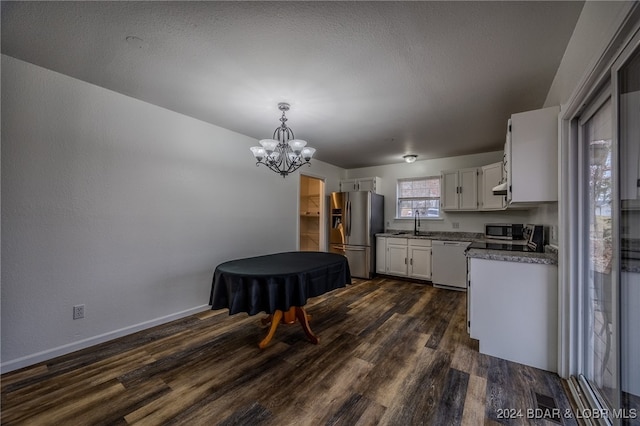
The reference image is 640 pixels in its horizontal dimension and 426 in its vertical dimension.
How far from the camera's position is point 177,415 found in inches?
59.9

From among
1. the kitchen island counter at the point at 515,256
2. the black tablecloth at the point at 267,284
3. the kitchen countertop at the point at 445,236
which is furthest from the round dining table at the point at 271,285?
the kitchen countertop at the point at 445,236

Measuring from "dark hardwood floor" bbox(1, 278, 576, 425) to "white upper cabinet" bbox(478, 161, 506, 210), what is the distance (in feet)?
7.69

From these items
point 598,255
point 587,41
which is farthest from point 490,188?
point 587,41

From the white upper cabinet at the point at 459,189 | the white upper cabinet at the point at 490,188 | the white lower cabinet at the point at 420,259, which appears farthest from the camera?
the white lower cabinet at the point at 420,259

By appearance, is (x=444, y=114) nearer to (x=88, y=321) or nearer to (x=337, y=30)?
(x=337, y=30)

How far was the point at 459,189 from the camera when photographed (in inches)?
176

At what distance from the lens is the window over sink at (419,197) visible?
5.02 metres

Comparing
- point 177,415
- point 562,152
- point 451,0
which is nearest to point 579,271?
point 562,152

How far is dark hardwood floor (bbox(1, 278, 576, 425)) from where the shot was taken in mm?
1527

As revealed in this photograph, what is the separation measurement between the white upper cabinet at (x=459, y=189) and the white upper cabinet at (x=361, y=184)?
4.24ft

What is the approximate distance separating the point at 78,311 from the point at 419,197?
533 cm

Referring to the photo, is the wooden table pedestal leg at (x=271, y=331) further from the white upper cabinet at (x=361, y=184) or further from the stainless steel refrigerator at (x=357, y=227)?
the white upper cabinet at (x=361, y=184)

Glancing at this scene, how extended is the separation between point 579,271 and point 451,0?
6.42 feet

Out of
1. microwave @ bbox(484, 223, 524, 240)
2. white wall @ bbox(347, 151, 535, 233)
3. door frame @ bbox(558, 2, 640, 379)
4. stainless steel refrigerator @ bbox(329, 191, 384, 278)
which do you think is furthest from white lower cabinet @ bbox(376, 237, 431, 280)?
door frame @ bbox(558, 2, 640, 379)
